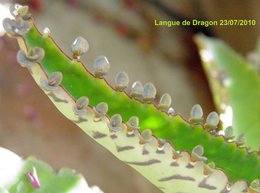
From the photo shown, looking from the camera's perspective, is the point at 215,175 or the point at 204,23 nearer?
the point at 215,175

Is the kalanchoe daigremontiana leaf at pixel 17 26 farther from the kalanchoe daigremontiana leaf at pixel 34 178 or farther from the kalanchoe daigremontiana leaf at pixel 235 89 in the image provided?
the kalanchoe daigremontiana leaf at pixel 235 89

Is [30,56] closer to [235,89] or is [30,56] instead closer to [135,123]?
[135,123]

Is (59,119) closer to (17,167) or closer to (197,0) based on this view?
(197,0)

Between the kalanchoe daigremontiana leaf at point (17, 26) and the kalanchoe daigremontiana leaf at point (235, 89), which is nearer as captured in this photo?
the kalanchoe daigremontiana leaf at point (17, 26)

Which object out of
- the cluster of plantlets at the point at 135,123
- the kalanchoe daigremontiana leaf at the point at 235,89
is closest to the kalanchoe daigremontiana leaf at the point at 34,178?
the cluster of plantlets at the point at 135,123

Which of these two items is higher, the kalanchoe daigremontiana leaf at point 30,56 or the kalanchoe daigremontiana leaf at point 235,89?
the kalanchoe daigremontiana leaf at point 235,89

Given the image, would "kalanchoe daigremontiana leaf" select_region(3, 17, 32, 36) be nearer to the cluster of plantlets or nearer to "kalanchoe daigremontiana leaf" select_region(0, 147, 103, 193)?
the cluster of plantlets

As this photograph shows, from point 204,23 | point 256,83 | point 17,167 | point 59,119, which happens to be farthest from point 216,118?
point 204,23
